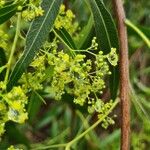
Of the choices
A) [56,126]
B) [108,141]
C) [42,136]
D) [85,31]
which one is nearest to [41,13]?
[85,31]

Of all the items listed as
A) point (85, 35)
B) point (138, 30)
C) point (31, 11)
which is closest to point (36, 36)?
point (31, 11)

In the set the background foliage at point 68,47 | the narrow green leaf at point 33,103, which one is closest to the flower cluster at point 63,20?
the background foliage at point 68,47

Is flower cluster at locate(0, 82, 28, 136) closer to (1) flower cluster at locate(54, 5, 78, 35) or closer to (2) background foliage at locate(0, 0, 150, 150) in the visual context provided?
(2) background foliage at locate(0, 0, 150, 150)

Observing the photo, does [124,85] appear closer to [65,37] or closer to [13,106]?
[65,37]

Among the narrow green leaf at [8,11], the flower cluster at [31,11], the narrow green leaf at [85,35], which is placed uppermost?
the narrow green leaf at [8,11]

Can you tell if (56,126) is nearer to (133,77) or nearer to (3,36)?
(133,77)

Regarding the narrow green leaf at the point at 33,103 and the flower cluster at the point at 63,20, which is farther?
the narrow green leaf at the point at 33,103

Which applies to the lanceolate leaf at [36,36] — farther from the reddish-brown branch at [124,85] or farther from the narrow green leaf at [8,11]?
the reddish-brown branch at [124,85]
